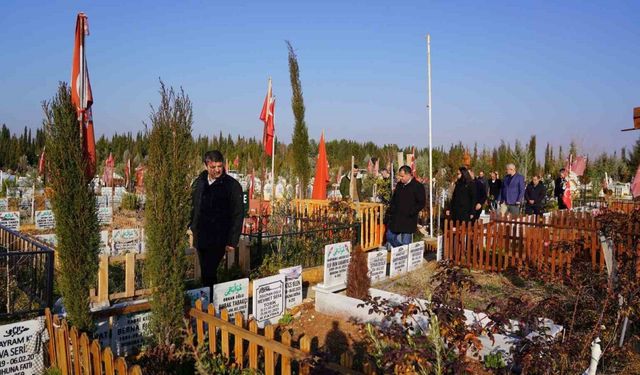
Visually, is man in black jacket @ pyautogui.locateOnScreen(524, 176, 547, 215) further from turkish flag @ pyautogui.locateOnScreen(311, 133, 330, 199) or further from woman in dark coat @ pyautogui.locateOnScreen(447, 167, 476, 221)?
turkish flag @ pyautogui.locateOnScreen(311, 133, 330, 199)

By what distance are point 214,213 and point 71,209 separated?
1726 mm

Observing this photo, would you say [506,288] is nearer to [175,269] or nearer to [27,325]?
[175,269]

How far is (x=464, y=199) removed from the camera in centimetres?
1030

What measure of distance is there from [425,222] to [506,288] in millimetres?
8099

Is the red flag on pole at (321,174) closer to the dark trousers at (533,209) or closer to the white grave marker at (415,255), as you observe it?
the white grave marker at (415,255)

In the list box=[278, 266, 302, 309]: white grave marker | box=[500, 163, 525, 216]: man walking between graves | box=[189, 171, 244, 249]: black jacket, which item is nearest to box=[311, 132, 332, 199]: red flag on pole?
box=[500, 163, 525, 216]: man walking between graves

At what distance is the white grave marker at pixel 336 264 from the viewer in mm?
6879

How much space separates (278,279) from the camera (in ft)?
19.6

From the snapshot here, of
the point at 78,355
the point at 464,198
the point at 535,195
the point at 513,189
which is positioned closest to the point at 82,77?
the point at 78,355

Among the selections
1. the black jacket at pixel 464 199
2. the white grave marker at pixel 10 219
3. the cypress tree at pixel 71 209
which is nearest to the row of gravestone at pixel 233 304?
the cypress tree at pixel 71 209

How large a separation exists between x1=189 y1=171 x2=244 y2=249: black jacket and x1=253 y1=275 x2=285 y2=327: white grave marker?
0.57m

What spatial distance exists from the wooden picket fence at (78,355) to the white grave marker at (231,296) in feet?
5.02

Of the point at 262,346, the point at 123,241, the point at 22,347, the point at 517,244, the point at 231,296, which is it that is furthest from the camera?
the point at 123,241

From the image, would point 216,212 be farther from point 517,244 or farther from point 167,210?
point 517,244
